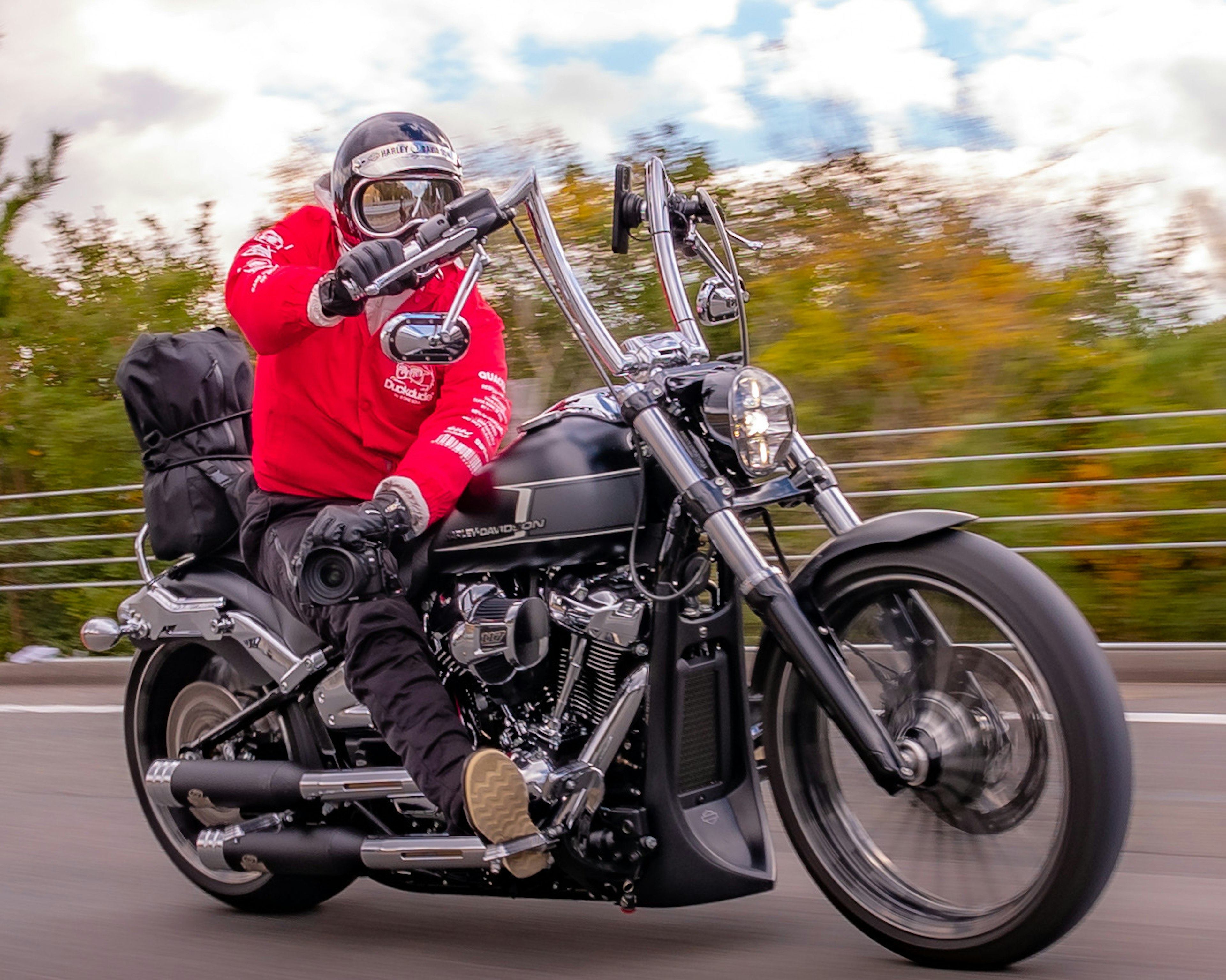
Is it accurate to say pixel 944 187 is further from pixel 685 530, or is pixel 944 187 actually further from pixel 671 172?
pixel 685 530

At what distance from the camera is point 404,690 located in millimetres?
3334

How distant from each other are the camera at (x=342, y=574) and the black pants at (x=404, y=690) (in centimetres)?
8

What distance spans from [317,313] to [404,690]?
2.67 ft

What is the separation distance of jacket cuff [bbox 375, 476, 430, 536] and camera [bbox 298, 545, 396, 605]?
0.09 m

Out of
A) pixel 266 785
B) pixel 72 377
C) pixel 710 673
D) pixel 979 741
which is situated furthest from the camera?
pixel 72 377

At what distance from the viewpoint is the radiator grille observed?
3172 mm

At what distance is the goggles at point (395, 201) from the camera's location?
11.1 ft

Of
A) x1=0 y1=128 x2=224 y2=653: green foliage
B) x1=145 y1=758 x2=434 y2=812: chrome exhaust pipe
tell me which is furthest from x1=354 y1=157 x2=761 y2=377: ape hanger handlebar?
x1=0 y1=128 x2=224 y2=653: green foliage

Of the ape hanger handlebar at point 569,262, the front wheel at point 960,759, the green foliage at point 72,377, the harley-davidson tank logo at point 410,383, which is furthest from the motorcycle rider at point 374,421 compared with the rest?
the green foliage at point 72,377

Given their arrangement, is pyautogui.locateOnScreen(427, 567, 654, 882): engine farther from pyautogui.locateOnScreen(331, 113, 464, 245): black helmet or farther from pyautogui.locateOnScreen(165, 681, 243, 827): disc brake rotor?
pyautogui.locateOnScreen(165, 681, 243, 827): disc brake rotor

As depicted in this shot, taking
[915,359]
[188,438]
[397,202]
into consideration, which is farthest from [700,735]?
[915,359]

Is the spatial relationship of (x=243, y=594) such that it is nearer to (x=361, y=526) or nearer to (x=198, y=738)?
(x=198, y=738)

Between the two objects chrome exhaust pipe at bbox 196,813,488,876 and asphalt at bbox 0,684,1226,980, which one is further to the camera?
chrome exhaust pipe at bbox 196,813,488,876

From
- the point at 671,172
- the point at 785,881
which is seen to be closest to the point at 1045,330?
the point at 671,172
